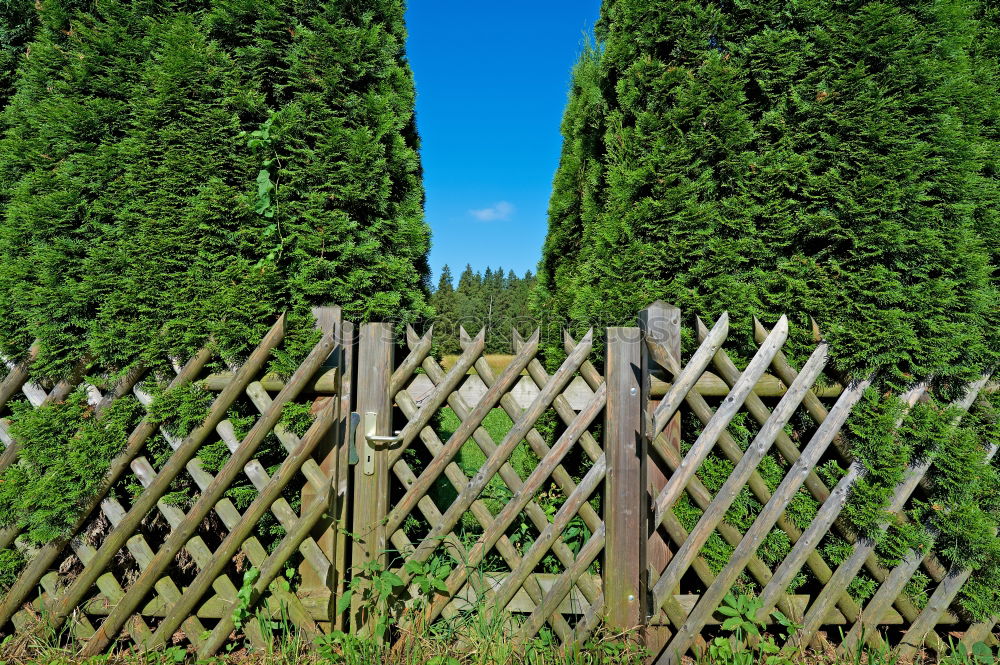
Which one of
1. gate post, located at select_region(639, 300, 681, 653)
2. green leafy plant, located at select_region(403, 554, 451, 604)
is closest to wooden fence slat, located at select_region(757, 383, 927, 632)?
gate post, located at select_region(639, 300, 681, 653)

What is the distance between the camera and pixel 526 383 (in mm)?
2348

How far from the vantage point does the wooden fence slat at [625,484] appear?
6.86ft

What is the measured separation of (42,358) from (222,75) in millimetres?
1670

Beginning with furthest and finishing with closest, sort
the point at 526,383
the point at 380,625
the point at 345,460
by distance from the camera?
the point at 526,383 < the point at 345,460 < the point at 380,625

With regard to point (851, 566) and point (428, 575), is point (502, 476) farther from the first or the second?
point (851, 566)

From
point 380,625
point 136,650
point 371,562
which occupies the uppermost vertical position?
point 371,562

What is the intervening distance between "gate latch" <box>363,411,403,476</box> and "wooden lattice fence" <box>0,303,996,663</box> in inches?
0.5

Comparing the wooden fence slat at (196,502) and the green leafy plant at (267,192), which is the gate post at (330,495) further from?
the green leafy plant at (267,192)

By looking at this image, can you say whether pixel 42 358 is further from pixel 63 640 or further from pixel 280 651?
pixel 280 651

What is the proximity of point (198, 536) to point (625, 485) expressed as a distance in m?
2.04

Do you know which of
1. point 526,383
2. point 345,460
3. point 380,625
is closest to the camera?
point 380,625

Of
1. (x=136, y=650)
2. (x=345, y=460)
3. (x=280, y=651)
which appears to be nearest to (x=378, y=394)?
(x=345, y=460)

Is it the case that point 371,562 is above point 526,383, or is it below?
below

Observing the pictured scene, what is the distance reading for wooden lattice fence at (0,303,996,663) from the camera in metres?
2.08
